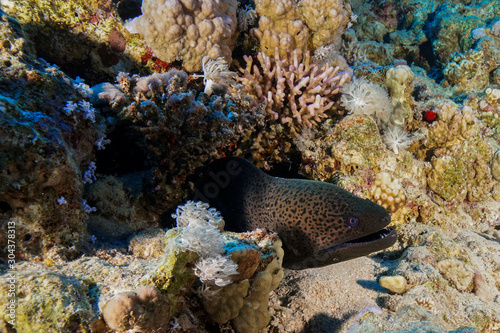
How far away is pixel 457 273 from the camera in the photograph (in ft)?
9.62

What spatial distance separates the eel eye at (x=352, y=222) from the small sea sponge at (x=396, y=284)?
0.57 metres

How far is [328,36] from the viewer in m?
4.92

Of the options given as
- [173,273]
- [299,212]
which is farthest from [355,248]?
[173,273]

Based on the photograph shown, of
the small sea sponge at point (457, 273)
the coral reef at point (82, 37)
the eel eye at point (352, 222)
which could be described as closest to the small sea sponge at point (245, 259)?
the eel eye at point (352, 222)

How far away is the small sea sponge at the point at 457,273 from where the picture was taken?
Result: 9.48 feet

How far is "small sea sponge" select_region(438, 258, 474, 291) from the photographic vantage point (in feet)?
9.48

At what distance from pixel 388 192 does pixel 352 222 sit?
152 centimetres

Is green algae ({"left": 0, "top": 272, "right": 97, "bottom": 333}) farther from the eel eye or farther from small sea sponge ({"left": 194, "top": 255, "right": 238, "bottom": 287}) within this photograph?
the eel eye

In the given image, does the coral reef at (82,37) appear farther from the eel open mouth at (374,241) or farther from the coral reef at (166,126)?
the eel open mouth at (374,241)

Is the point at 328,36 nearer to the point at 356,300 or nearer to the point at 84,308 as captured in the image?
the point at 356,300

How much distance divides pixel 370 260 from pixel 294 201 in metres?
1.28

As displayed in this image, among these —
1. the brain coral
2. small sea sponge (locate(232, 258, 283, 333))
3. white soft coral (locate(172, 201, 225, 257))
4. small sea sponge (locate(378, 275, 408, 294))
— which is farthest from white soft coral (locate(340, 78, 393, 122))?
white soft coral (locate(172, 201, 225, 257))

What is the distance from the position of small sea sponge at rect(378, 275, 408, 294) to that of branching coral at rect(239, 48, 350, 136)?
255 centimetres

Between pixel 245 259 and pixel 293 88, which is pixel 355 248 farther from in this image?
pixel 293 88
